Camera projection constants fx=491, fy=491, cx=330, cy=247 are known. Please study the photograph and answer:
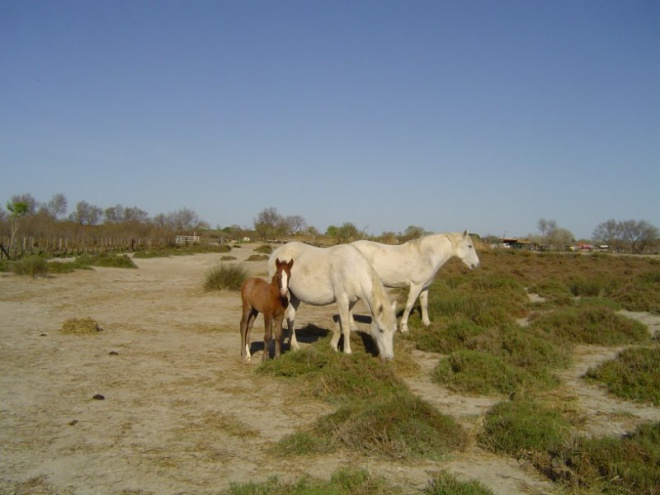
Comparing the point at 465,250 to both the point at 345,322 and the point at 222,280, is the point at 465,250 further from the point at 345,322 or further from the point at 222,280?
the point at 222,280

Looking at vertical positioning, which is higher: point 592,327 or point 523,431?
point 592,327

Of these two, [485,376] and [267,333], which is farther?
[267,333]

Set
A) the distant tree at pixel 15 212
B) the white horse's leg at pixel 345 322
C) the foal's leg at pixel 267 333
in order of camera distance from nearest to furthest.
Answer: the foal's leg at pixel 267 333
the white horse's leg at pixel 345 322
the distant tree at pixel 15 212

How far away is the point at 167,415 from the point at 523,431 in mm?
4133

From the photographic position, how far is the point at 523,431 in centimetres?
514

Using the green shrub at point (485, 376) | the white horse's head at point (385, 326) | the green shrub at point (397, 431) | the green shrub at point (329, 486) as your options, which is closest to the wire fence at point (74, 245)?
the white horse's head at point (385, 326)

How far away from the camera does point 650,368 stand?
300 inches

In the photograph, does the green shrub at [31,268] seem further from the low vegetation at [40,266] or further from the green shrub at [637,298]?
the green shrub at [637,298]

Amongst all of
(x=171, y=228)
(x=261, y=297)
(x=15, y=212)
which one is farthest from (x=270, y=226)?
(x=261, y=297)

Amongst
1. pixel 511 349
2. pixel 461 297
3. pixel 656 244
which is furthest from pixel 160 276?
pixel 656 244

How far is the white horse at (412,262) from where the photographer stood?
11781 mm

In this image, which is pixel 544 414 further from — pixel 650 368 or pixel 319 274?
pixel 319 274

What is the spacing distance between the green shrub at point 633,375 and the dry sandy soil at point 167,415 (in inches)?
10.4

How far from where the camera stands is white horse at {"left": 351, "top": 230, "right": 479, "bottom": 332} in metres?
11.8
